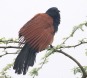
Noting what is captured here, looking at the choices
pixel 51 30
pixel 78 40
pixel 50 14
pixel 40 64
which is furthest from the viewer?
pixel 50 14

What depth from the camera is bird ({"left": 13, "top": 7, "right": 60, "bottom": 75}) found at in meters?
2.67

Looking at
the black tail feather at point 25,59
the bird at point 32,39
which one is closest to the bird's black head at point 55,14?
the bird at point 32,39

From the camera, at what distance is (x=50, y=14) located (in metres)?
3.76

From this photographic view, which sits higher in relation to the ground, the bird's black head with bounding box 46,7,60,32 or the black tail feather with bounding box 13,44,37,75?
the bird's black head with bounding box 46,7,60,32

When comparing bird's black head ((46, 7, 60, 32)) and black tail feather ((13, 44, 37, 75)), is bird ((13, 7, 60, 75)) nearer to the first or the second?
black tail feather ((13, 44, 37, 75))

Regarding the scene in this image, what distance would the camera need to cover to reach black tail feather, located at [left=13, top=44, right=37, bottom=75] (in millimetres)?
2635

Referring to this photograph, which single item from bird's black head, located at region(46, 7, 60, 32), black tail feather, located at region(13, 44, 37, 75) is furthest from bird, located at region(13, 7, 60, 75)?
bird's black head, located at region(46, 7, 60, 32)

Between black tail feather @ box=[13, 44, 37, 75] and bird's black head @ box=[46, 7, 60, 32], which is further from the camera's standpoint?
bird's black head @ box=[46, 7, 60, 32]

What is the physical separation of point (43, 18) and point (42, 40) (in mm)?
619

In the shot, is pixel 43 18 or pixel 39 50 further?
pixel 43 18

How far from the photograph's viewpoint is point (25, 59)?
271cm

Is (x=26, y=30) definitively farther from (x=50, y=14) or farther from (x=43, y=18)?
(x=50, y=14)

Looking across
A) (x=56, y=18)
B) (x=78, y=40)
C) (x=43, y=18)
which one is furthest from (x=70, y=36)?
(x=56, y=18)

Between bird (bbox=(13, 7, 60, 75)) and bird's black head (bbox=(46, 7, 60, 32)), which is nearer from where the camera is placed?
bird (bbox=(13, 7, 60, 75))
